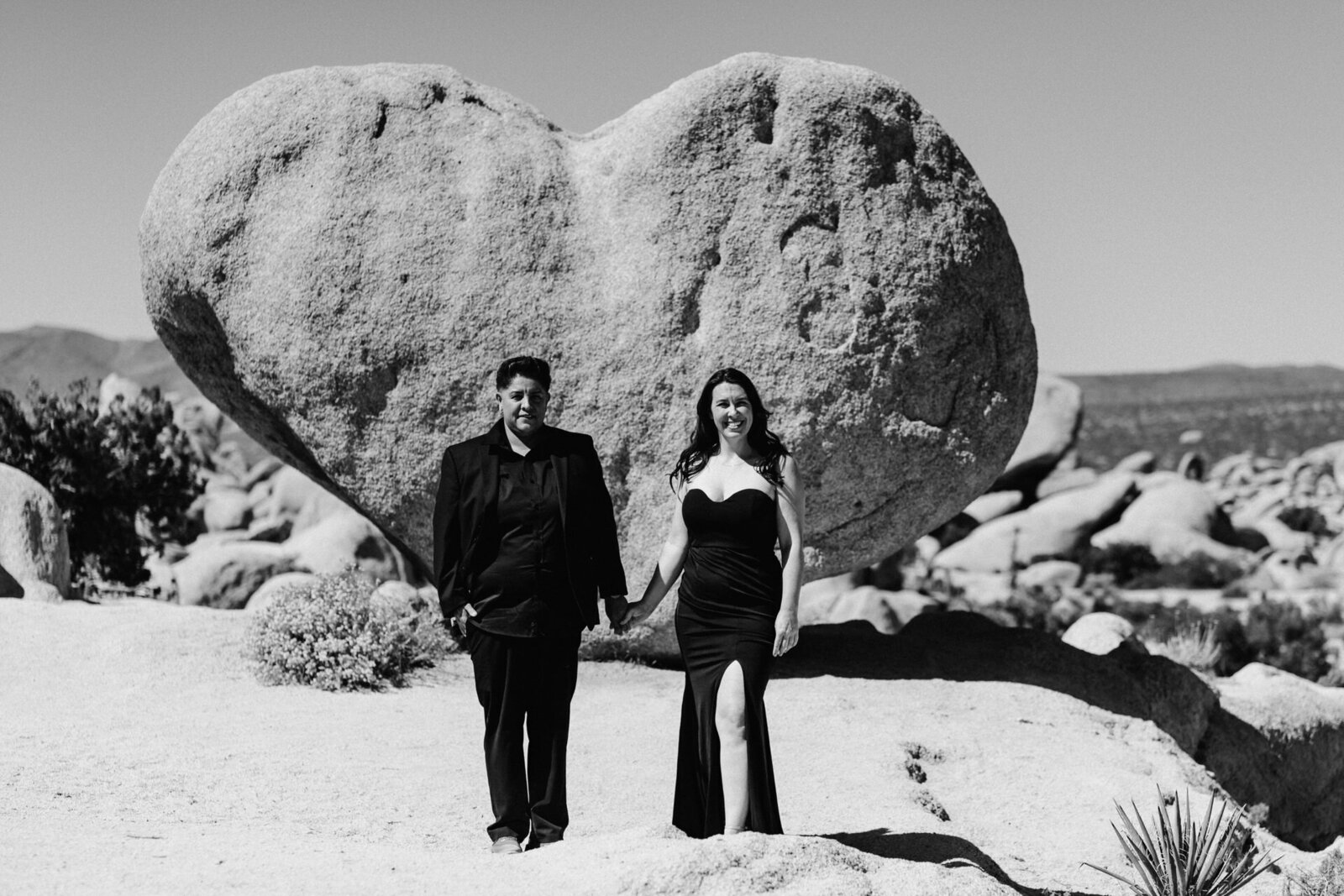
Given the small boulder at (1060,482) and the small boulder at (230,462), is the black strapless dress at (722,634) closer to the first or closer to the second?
the small boulder at (1060,482)

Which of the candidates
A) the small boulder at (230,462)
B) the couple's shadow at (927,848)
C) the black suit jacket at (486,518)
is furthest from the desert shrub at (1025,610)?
the small boulder at (230,462)

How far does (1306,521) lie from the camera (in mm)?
32594

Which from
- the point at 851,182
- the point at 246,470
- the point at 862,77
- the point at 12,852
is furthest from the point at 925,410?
the point at 246,470

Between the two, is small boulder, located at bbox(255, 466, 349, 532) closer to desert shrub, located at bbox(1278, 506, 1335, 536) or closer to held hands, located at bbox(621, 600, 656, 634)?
held hands, located at bbox(621, 600, 656, 634)

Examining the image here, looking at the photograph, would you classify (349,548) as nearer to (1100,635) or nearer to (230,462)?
Result: (1100,635)

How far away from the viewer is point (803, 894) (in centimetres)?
525

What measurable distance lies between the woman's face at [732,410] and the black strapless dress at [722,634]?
0.26m

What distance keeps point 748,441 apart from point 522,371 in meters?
1.01

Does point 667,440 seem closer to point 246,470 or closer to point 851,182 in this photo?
point 851,182

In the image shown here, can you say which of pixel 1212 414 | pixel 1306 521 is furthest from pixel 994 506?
pixel 1212 414

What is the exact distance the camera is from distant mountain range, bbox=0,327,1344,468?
7231 cm

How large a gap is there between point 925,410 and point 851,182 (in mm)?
1721

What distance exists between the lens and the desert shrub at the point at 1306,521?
1276 inches

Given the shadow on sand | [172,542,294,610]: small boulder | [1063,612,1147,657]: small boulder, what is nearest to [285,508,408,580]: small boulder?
[172,542,294,610]: small boulder
